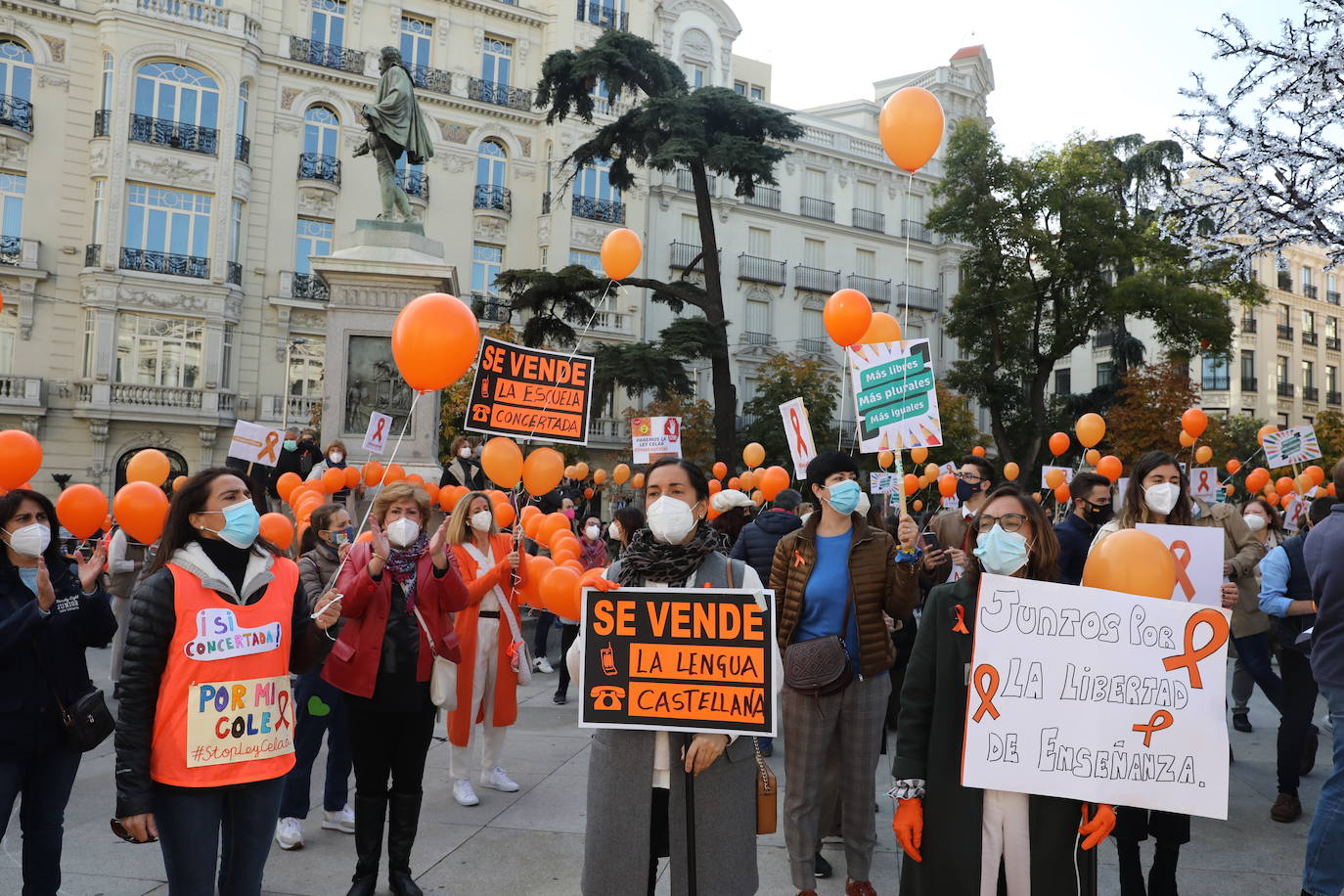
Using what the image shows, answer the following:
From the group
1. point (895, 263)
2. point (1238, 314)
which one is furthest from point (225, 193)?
point (1238, 314)

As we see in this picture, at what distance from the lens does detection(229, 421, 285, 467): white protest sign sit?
10.5 m

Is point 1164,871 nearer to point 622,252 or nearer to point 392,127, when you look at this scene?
point 622,252

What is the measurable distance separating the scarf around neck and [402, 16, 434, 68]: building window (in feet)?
106

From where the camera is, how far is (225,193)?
28750 mm

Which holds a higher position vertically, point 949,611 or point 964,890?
point 949,611

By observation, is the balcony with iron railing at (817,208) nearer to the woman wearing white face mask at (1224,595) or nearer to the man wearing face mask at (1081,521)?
the woman wearing white face mask at (1224,595)

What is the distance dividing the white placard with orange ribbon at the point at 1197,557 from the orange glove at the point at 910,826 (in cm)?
209

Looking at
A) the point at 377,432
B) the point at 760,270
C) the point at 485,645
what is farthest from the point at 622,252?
the point at 760,270

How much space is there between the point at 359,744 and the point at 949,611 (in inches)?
103

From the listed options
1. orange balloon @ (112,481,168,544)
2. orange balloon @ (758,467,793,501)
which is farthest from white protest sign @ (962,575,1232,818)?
orange balloon @ (758,467,793,501)

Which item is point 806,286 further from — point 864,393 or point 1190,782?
point 1190,782

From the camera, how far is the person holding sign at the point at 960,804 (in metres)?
2.98

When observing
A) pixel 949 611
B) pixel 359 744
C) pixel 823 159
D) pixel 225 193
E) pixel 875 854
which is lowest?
pixel 875 854

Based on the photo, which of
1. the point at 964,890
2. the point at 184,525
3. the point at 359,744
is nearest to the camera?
the point at 964,890
